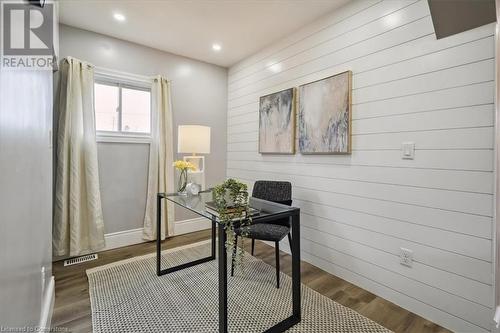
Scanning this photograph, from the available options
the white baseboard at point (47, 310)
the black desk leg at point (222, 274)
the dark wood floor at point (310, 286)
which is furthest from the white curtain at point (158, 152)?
the black desk leg at point (222, 274)

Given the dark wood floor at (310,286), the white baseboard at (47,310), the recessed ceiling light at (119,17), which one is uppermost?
the recessed ceiling light at (119,17)

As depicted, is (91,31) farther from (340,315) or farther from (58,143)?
(340,315)

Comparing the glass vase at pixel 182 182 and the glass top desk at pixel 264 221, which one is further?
the glass vase at pixel 182 182

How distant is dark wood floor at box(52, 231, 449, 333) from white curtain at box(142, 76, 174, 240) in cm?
48

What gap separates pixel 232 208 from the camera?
5.53 ft

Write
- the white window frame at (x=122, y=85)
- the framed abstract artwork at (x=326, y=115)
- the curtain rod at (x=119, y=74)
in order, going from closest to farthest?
1. the framed abstract artwork at (x=326, y=115)
2. the curtain rod at (x=119, y=74)
3. the white window frame at (x=122, y=85)

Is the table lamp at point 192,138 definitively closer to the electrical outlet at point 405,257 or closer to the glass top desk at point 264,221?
the glass top desk at point 264,221

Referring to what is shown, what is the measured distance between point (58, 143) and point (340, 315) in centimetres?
319

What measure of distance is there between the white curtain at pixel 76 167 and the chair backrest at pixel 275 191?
6.22 feet

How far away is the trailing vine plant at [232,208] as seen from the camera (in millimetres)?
A: 1438

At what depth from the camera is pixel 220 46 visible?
10.7 feet

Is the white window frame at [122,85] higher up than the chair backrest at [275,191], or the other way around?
the white window frame at [122,85]

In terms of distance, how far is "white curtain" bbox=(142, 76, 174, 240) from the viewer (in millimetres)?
3264

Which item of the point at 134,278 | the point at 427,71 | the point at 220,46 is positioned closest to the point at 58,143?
the point at 134,278
